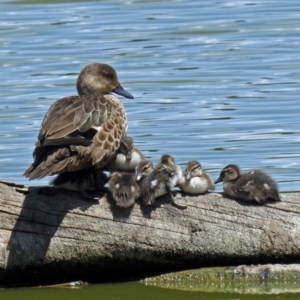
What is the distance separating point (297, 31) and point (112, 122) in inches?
401

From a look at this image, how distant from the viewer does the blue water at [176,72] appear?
12430 millimetres

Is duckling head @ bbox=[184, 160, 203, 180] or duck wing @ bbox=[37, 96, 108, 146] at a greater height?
duck wing @ bbox=[37, 96, 108, 146]

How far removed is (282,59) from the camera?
1655 cm

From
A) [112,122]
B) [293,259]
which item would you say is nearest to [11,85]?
[112,122]

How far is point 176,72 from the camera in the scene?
16.1 metres

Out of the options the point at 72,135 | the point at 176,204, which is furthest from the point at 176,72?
the point at 176,204

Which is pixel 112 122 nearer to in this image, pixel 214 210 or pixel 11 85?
Answer: pixel 214 210

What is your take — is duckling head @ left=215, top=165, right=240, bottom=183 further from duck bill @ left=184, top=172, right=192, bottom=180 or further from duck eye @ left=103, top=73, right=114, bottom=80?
duck eye @ left=103, top=73, right=114, bottom=80

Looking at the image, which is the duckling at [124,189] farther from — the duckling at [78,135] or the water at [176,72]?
the water at [176,72]

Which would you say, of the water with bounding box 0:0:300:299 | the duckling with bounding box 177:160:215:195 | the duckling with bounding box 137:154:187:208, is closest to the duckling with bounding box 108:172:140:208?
the duckling with bounding box 137:154:187:208

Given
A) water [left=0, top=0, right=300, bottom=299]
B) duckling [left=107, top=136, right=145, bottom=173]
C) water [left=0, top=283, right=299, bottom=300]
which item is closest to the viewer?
water [left=0, top=283, right=299, bottom=300]

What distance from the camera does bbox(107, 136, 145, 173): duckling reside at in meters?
8.63

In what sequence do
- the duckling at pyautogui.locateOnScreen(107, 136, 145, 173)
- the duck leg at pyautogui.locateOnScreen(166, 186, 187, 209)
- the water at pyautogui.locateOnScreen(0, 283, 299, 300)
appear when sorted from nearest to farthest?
the water at pyautogui.locateOnScreen(0, 283, 299, 300)
the duck leg at pyautogui.locateOnScreen(166, 186, 187, 209)
the duckling at pyautogui.locateOnScreen(107, 136, 145, 173)

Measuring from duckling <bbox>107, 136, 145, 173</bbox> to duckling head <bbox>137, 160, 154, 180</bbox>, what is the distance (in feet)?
0.45
